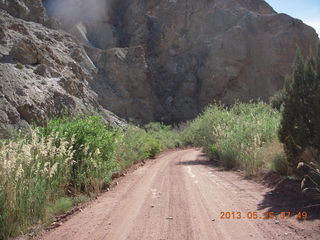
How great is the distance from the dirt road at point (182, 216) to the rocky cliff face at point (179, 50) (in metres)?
29.4

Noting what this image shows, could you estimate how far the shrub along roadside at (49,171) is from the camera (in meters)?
5.57

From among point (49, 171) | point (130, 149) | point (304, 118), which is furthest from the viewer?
point (130, 149)

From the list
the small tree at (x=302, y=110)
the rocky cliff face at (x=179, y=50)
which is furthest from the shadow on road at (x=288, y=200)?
the rocky cliff face at (x=179, y=50)

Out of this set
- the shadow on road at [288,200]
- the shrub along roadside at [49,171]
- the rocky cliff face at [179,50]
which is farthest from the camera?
the rocky cliff face at [179,50]

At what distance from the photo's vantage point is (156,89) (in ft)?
163

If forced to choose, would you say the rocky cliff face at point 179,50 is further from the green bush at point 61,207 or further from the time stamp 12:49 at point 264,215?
the time stamp 12:49 at point 264,215

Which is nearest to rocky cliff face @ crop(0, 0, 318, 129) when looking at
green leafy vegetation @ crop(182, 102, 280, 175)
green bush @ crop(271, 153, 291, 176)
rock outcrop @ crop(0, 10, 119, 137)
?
rock outcrop @ crop(0, 10, 119, 137)

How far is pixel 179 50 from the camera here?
52.1 m

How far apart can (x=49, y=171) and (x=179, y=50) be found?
47262 mm

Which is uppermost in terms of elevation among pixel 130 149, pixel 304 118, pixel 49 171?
pixel 304 118

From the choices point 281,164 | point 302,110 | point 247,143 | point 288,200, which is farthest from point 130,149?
point 288,200

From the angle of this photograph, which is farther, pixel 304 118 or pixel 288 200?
pixel 304 118

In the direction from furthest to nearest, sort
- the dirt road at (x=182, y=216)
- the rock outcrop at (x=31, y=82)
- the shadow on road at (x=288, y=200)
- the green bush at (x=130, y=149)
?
the rock outcrop at (x=31, y=82) → the green bush at (x=130, y=149) → the shadow on road at (x=288, y=200) → the dirt road at (x=182, y=216)

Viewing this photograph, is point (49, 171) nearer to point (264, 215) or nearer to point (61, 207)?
point (61, 207)
